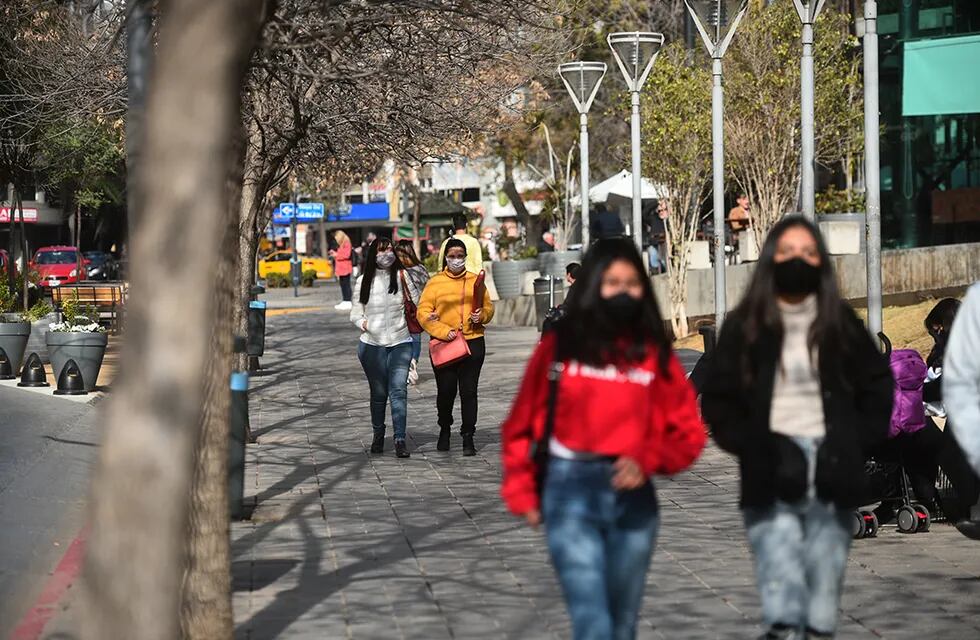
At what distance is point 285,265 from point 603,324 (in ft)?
201

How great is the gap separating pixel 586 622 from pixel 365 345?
8.65 metres

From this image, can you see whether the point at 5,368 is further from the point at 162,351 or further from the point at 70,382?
the point at 162,351

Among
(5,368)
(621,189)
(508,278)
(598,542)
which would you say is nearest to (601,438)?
(598,542)

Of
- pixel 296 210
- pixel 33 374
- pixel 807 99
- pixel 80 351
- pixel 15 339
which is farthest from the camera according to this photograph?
pixel 296 210

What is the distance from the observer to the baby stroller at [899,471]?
9.29m

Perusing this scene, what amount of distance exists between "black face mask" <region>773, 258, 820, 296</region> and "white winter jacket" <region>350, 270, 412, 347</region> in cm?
816

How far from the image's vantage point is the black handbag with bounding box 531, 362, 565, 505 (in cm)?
491

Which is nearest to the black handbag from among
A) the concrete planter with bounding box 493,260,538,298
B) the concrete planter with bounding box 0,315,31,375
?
the concrete planter with bounding box 0,315,31,375

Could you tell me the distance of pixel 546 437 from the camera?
4.91m

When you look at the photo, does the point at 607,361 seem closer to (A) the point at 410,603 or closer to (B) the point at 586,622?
(B) the point at 586,622

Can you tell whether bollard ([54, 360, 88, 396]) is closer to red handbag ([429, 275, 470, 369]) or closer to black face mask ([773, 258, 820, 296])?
red handbag ([429, 275, 470, 369])

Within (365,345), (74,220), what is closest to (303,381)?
(365,345)

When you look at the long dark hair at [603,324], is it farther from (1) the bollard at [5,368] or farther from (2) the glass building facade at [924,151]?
(2) the glass building facade at [924,151]

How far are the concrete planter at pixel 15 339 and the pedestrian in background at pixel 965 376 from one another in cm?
1644
